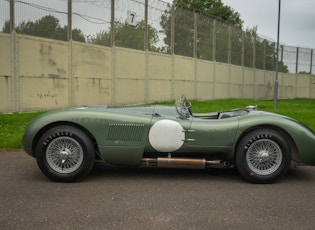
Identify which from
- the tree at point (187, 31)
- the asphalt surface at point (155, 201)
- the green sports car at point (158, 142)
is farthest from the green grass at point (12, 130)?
the tree at point (187, 31)

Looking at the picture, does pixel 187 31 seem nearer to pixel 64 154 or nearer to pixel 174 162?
pixel 174 162

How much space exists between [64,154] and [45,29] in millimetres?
9166

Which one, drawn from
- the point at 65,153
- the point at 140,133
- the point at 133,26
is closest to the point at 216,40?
the point at 133,26

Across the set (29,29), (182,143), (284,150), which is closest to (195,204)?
(182,143)

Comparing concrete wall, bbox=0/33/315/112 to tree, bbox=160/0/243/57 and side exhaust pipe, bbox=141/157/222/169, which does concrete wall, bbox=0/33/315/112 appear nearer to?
tree, bbox=160/0/243/57

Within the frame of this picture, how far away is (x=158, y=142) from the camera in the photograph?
4512mm

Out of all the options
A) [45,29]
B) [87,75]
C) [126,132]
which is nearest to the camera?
[126,132]

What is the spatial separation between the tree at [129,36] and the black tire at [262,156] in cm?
1119

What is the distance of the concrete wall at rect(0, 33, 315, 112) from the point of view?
11641 millimetres

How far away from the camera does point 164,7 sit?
18.9m

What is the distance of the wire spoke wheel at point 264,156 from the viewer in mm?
4531

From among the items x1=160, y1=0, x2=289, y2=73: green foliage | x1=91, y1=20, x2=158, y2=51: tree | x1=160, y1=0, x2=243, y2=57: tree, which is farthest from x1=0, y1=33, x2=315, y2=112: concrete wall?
x1=160, y1=0, x2=289, y2=73: green foliage

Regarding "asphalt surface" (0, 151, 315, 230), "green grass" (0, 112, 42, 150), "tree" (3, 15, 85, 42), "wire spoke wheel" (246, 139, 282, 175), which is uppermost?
"tree" (3, 15, 85, 42)

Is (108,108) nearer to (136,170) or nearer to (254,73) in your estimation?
(136,170)
